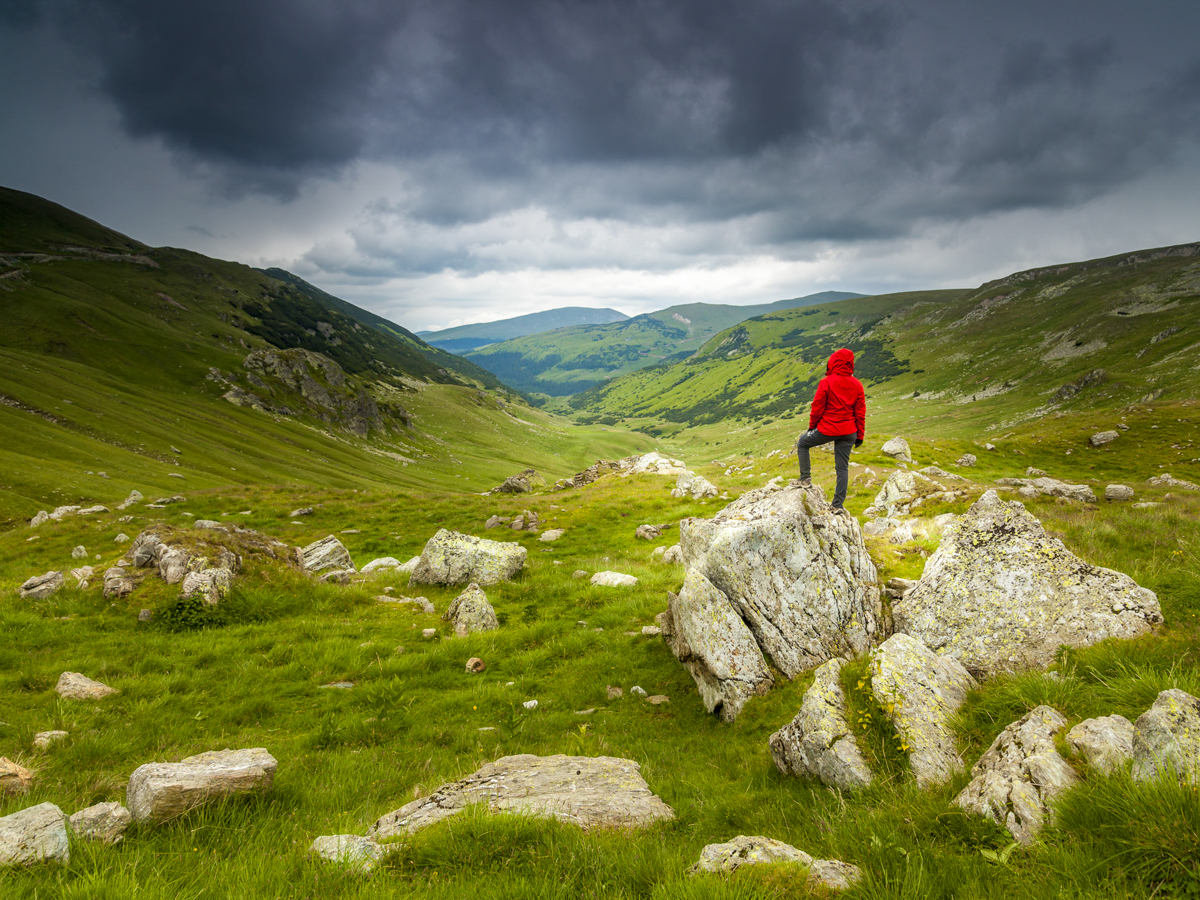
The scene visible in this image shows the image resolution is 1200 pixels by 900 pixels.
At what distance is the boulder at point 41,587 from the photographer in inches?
565

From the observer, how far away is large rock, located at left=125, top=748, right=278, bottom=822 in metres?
5.84

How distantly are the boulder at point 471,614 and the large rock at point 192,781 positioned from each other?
24.7 ft

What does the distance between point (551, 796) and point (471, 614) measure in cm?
906

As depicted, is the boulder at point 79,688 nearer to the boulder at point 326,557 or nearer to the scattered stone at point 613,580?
the boulder at point 326,557

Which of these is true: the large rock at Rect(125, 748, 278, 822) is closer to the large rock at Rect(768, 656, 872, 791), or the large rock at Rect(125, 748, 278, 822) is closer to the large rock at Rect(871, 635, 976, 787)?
the large rock at Rect(768, 656, 872, 791)

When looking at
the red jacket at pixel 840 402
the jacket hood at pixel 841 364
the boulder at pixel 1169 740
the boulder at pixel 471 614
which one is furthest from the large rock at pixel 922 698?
the boulder at pixel 471 614

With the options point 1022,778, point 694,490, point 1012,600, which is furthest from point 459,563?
point 694,490

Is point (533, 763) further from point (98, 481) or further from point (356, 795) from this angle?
point (98, 481)

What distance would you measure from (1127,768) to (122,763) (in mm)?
13322

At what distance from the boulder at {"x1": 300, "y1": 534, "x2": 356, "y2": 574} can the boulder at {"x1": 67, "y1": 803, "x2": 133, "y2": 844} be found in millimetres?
16128

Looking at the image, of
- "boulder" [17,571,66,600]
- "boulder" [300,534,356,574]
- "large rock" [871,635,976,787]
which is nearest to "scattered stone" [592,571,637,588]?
"large rock" [871,635,976,787]

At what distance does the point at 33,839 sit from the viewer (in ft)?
15.7

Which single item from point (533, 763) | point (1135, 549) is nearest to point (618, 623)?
point (533, 763)

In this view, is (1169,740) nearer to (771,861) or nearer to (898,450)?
(771,861)
